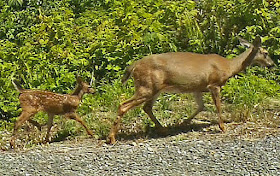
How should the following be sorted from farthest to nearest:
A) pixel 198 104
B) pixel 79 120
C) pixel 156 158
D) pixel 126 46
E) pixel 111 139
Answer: pixel 126 46 → pixel 198 104 → pixel 79 120 → pixel 111 139 → pixel 156 158

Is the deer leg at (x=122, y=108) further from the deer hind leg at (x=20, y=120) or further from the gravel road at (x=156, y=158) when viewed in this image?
the deer hind leg at (x=20, y=120)

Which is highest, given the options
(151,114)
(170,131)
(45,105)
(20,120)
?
(45,105)

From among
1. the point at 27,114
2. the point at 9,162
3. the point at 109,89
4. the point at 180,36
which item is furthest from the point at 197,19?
the point at 9,162

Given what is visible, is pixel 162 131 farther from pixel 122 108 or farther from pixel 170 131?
pixel 122 108

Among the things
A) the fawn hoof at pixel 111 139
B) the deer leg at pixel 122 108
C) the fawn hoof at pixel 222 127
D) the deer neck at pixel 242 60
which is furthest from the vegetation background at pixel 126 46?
the fawn hoof at pixel 111 139

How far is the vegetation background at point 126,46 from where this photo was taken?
9.84 metres

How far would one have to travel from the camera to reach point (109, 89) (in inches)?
406

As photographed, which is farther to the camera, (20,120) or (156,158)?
(20,120)

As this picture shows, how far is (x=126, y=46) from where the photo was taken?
1103 cm

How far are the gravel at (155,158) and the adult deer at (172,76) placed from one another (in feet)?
1.97

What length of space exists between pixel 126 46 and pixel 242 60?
8.67ft

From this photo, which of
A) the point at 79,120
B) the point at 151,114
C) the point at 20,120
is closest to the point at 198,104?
the point at 151,114

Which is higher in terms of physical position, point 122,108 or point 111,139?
point 122,108

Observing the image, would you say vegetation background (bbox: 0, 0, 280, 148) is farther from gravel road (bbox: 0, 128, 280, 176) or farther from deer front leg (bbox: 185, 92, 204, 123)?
gravel road (bbox: 0, 128, 280, 176)
